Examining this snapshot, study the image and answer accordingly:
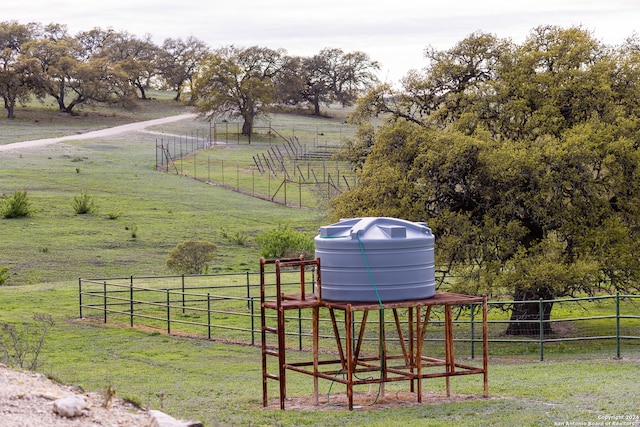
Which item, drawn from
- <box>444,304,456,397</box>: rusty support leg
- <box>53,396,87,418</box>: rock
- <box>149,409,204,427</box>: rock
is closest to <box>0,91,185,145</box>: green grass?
<box>444,304,456,397</box>: rusty support leg

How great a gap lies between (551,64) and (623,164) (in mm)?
3760

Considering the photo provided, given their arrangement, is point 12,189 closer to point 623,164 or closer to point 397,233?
point 623,164

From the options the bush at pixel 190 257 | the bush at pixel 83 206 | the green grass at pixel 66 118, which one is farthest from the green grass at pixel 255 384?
the green grass at pixel 66 118

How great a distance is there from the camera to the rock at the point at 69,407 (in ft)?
32.6

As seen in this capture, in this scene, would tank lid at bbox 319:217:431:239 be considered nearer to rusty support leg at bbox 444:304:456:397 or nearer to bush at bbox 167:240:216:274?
rusty support leg at bbox 444:304:456:397

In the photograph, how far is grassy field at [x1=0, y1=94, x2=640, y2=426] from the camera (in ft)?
43.8

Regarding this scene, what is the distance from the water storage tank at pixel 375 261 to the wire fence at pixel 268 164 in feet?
116

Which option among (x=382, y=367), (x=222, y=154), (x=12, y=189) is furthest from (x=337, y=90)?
(x=382, y=367)

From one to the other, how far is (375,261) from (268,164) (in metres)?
55.0

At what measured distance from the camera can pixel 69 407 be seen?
393 inches

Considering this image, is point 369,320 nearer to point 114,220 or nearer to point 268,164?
point 114,220

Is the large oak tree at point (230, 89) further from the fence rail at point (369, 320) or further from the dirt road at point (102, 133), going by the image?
the fence rail at point (369, 320)

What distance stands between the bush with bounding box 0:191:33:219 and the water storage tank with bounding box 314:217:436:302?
124ft

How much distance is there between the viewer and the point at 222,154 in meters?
82.6
